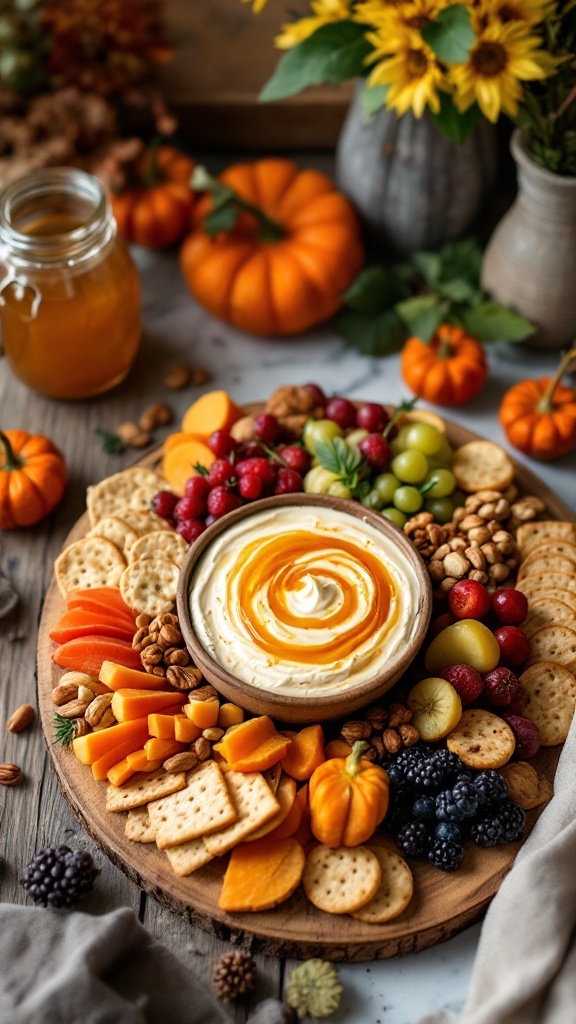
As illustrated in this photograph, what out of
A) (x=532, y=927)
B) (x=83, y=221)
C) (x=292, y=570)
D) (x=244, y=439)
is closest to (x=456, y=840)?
(x=532, y=927)

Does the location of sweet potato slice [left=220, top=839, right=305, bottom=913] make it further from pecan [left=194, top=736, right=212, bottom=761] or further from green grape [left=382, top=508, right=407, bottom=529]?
green grape [left=382, top=508, right=407, bottom=529]

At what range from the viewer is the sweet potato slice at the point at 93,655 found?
2.22 meters

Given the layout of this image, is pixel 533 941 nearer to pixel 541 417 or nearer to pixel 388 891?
pixel 388 891

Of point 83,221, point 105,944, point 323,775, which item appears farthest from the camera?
point 83,221

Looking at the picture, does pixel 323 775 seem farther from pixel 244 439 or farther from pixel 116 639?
pixel 244 439

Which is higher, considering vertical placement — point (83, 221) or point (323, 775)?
point (83, 221)

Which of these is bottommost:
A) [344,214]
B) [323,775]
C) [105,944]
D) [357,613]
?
[105,944]

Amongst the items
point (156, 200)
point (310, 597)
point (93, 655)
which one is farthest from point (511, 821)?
point (156, 200)

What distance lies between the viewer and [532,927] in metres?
1.88

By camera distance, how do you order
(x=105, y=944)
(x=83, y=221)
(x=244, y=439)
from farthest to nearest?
(x=83, y=221), (x=244, y=439), (x=105, y=944)

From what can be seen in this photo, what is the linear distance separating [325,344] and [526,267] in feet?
2.08

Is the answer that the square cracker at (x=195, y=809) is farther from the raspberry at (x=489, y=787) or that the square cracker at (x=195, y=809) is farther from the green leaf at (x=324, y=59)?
the green leaf at (x=324, y=59)

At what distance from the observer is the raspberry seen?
1976mm

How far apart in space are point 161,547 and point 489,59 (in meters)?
1.36
